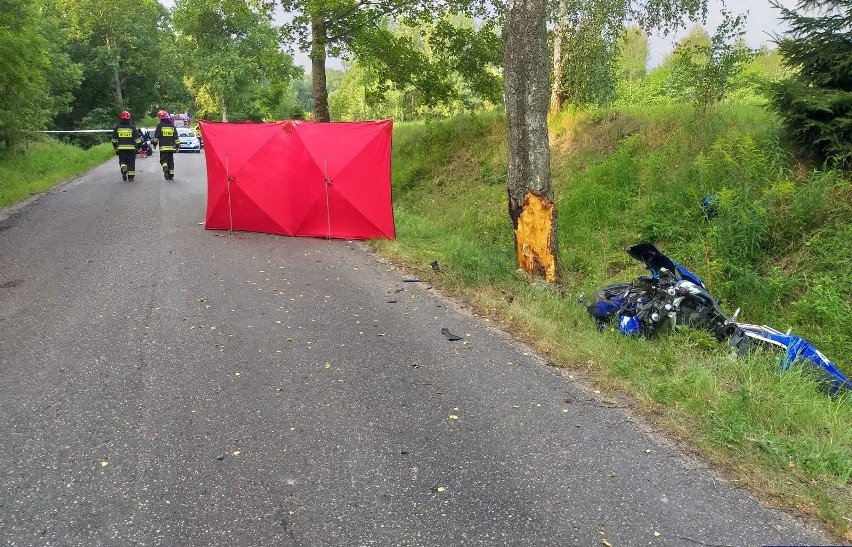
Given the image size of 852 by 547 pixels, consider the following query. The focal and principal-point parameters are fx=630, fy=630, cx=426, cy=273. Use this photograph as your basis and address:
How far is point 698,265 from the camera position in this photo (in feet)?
25.5

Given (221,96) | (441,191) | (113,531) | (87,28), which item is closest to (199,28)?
(221,96)

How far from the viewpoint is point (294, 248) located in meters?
9.97

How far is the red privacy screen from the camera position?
10.6 metres

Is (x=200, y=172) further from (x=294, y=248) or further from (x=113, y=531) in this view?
(x=113, y=531)

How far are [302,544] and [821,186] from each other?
7119 millimetres

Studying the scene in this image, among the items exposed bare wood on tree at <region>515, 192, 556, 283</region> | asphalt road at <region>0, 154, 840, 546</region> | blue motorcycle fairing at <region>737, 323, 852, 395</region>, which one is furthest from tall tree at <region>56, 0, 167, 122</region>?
blue motorcycle fairing at <region>737, 323, 852, 395</region>

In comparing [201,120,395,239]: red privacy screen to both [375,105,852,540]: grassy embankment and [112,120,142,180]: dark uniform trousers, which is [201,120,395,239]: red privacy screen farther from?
[112,120,142,180]: dark uniform trousers

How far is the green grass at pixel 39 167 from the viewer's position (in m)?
16.1

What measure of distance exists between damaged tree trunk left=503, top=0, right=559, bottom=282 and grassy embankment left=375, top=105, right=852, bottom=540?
1.54 ft

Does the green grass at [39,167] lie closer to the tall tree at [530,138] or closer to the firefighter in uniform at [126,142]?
the firefighter in uniform at [126,142]

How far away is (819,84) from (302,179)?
759cm

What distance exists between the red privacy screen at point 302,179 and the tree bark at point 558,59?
581 cm

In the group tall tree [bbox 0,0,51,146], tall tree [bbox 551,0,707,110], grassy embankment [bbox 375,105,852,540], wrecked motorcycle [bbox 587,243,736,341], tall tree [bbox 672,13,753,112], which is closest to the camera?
grassy embankment [bbox 375,105,852,540]

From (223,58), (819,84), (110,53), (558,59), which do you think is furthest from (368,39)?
(110,53)
